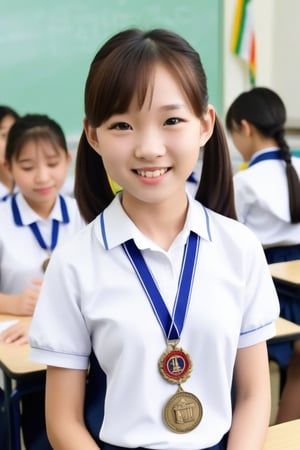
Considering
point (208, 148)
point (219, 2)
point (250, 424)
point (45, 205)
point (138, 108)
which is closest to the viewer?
point (138, 108)

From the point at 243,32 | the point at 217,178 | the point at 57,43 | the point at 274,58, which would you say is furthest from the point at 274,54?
the point at 217,178

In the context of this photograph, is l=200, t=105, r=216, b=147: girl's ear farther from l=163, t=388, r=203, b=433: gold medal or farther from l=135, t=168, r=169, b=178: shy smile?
l=163, t=388, r=203, b=433: gold medal

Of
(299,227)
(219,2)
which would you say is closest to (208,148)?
(299,227)

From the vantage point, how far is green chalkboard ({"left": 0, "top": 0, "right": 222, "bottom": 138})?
3.87 metres

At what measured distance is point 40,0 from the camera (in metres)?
3.90

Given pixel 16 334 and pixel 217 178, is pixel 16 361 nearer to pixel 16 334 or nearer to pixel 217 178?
pixel 16 334

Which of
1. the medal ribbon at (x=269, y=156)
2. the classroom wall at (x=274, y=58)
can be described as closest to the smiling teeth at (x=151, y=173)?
the medal ribbon at (x=269, y=156)

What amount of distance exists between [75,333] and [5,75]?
317 centimetres

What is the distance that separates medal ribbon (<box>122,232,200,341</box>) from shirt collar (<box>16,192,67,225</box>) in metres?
1.18

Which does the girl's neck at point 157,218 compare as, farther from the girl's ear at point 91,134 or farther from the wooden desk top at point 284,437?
the wooden desk top at point 284,437

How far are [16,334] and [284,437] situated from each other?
819 millimetres

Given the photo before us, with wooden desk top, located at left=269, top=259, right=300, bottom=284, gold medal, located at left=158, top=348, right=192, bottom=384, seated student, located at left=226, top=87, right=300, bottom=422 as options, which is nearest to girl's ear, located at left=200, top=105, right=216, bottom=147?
gold medal, located at left=158, top=348, right=192, bottom=384

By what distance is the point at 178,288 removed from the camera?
40.0 inches

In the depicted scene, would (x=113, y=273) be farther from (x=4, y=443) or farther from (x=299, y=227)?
(x=299, y=227)
